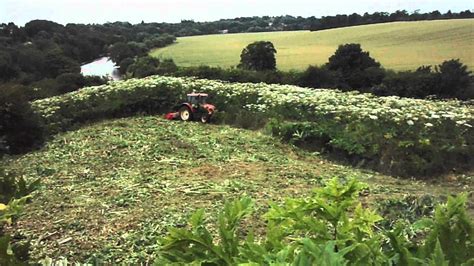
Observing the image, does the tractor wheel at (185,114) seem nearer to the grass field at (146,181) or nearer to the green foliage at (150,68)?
the grass field at (146,181)

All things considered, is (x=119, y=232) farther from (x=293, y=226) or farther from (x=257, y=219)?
(x=293, y=226)

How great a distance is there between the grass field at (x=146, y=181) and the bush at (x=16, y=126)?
37cm

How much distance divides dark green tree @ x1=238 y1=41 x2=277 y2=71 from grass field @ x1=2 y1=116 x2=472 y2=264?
14.0 m

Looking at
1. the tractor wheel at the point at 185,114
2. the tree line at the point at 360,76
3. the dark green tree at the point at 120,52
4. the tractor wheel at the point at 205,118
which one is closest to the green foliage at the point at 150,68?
the tree line at the point at 360,76

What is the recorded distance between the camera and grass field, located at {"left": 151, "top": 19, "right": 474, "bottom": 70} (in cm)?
2375

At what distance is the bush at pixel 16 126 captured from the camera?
975 cm

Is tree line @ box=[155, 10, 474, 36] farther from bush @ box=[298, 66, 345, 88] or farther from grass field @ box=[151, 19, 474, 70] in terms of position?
bush @ box=[298, 66, 345, 88]

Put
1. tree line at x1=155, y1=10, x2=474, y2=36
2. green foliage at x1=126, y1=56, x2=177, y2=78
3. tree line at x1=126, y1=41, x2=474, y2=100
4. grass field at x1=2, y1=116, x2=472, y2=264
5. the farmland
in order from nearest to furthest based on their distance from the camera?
grass field at x1=2, y1=116, x2=472, y2=264, the farmland, tree line at x1=126, y1=41, x2=474, y2=100, green foliage at x1=126, y1=56, x2=177, y2=78, tree line at x1=155, y1=10, x2=474, y2=36

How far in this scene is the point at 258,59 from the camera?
24766 millimetres

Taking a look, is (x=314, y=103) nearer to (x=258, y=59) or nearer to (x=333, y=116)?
(x=333, y=116)

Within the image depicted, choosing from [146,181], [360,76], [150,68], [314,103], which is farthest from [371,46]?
[146,181]

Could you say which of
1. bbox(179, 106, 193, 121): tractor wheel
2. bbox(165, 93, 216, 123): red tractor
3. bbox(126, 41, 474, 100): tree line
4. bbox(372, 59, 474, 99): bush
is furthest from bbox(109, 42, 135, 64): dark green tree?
bbox(179, 106, 193, 121): tractor wheel

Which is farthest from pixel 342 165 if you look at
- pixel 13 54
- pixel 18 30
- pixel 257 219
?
pixel 18 30

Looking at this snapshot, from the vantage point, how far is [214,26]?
147 ft
